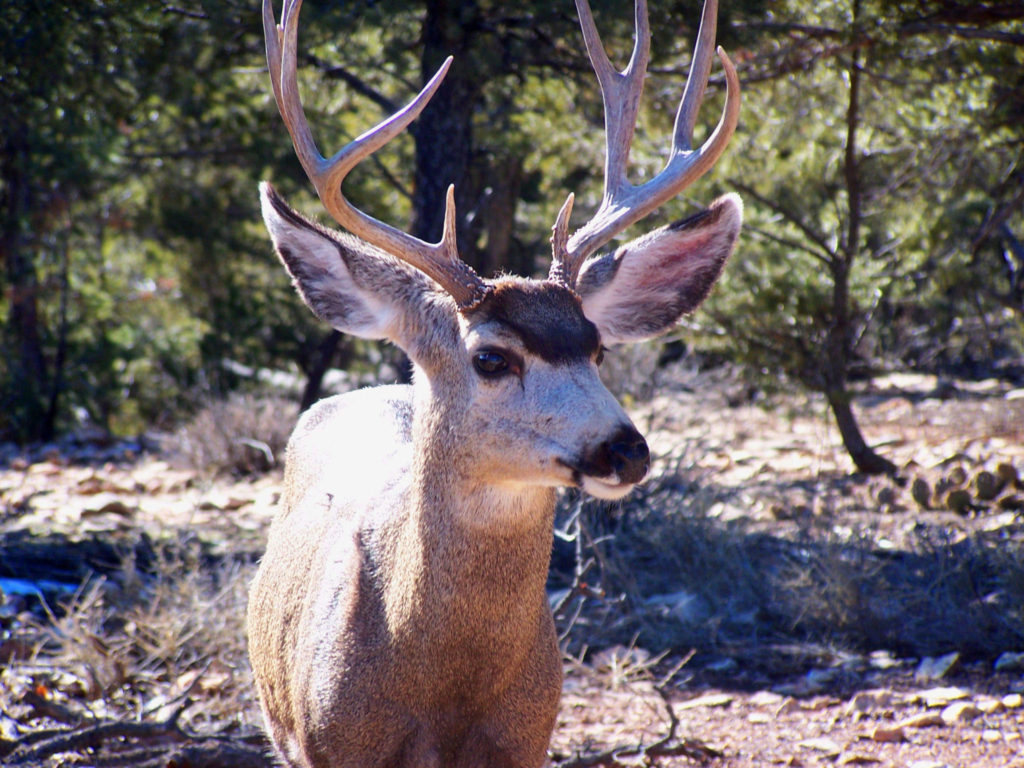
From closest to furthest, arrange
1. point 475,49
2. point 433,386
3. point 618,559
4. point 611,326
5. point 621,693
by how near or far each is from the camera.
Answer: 1. point 433,386
2. point 611,326
3. point 621,693
4. point 618,559
5. point 475,49

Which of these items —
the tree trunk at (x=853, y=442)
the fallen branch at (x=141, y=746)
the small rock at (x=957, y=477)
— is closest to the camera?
the fallen branch at (x=141, y=746)

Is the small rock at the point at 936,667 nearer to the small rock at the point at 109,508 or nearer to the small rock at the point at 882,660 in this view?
the small rock at the point at 882,660

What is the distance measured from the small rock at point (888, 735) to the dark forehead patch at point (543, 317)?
8.11 feet

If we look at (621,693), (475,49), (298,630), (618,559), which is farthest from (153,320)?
(298,630)

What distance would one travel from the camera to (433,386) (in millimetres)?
3416

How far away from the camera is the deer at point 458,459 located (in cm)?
316

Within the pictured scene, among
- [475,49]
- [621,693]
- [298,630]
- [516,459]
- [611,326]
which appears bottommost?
[621,693]

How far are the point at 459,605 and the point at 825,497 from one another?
5.06m

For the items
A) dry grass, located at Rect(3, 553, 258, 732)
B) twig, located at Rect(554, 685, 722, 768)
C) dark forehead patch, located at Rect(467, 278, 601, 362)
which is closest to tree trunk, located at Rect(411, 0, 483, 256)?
dry grass, located at Rect(3, 553, 258, 732)

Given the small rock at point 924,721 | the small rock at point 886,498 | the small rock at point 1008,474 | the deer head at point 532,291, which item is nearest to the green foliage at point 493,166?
the small rock at point 886,498

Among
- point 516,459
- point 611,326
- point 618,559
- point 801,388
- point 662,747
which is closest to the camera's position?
point 516,459

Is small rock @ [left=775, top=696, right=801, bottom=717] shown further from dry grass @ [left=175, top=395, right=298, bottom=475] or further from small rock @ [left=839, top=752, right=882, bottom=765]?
dry grass @ [left=175, top=395, right=298, bottom=475]

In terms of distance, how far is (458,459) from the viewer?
3.21 m

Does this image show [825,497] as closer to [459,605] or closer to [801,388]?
[801,388]
